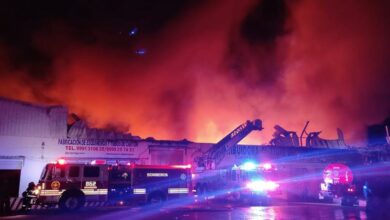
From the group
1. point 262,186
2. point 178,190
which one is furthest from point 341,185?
point 178,190

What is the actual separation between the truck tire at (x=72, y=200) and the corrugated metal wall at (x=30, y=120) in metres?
8.74

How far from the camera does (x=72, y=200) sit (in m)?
17.4

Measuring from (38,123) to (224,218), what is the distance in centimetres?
1677

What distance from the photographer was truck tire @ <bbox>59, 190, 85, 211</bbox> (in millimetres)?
17297

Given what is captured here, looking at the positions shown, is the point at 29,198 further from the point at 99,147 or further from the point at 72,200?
the point at 99,147

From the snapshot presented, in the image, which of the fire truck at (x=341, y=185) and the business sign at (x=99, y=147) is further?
the business sign at (x=99, y=147)

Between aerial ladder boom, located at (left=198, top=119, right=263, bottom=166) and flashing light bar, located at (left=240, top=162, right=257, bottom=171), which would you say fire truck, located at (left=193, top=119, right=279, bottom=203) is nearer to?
flashing light bar, located at (left=240, top=162, right=257, bottom=171)

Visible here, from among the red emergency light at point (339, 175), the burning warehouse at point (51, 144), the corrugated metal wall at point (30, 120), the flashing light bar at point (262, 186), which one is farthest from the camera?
the corrugated metal wall at point (30, 120)

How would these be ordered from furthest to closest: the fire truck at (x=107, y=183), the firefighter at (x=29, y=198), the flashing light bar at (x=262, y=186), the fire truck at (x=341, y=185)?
the flashing light bar at (x=262, y=186) → the fire truck at (x=341, y=185) → the fire truck at (x=107, y=183) → the firefighter at (x=29, y=198)

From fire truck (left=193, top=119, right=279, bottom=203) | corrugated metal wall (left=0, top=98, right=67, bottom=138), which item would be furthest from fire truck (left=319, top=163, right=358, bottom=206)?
corrugated metal wall (left=0, top=98, right=67, bottom=138)

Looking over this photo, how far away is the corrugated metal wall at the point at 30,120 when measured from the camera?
23844 millimetres

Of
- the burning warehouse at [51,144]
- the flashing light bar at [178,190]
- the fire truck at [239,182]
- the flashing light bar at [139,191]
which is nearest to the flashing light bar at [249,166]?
the fire truck at [239,182]

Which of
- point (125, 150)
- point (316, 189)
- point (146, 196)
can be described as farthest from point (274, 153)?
point (146, 196)

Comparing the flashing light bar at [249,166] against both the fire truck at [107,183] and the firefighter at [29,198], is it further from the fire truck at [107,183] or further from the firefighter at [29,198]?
the firefighter at [29,198]
